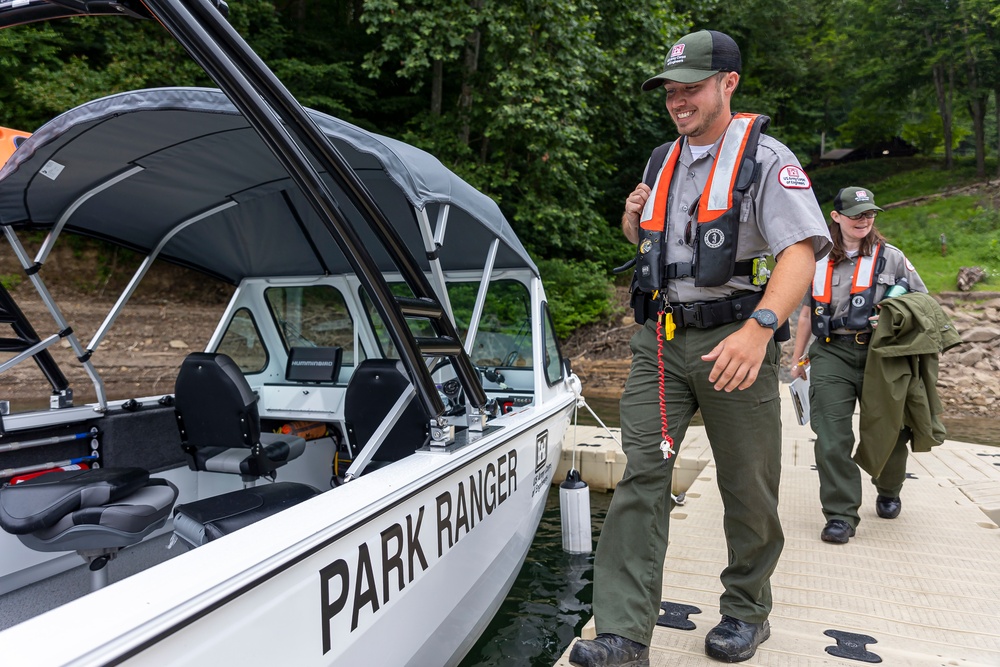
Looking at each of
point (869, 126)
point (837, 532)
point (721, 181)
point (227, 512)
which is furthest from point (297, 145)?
point (869, 126)

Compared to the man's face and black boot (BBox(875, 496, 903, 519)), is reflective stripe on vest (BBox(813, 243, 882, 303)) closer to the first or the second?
black boot (BBox(875, 496, 903, 519))

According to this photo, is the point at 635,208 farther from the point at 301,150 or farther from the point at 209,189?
the point at 209,189

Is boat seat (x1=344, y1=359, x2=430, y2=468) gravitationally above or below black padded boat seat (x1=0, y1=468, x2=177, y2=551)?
above

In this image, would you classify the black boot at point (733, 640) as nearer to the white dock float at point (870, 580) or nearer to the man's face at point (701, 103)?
the white dock float at point (870, 580)

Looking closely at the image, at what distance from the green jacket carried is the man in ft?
6.32

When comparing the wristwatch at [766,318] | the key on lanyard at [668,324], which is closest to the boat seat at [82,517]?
the key on lanyard at [668,324]

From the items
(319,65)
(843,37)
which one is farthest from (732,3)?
(319,65)

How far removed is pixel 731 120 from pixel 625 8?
15653mm

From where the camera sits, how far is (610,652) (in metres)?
2.53

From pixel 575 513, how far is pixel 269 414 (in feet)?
7.79

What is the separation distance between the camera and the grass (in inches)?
741

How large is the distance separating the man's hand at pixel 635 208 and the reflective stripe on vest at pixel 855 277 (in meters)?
2.03

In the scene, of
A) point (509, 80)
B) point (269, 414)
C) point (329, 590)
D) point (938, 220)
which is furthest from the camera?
point (938, 220)

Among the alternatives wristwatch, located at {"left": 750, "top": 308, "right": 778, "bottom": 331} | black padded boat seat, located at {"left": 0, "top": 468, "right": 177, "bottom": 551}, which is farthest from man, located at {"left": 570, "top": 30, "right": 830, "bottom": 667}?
black padded boat seat, located at {"left": 0, "top": 468, "right": 177, "bottom": 551}
